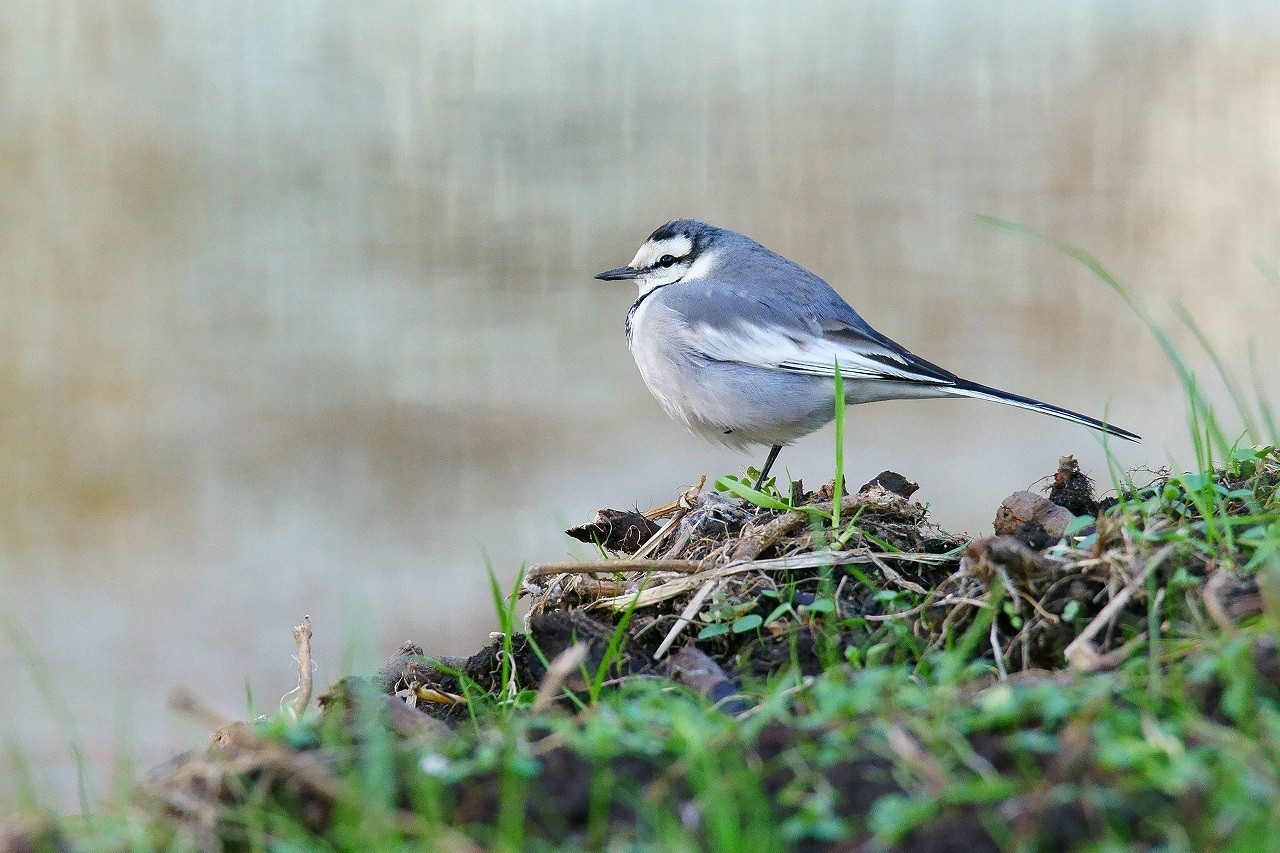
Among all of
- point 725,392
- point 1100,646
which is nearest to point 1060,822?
point 1100,646

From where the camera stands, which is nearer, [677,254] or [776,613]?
[776,613]

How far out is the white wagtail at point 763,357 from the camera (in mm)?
4898

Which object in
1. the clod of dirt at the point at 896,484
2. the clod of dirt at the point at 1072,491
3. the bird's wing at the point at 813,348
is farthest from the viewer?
the bird's wing at the point at 813,348

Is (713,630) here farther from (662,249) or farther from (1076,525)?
(662,249)

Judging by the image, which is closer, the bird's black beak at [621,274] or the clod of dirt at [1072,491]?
the clod of dirt at [1072,491]

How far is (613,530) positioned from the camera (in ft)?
13.8

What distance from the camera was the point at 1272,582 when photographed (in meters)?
2.16

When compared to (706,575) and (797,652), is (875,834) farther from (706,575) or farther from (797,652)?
(706,575)

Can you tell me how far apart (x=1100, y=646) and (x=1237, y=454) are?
4.31ft

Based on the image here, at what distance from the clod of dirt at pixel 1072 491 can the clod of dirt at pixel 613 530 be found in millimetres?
1333

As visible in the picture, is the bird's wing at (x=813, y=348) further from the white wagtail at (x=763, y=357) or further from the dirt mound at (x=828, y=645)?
the dirt mound at (x=828, y=645)

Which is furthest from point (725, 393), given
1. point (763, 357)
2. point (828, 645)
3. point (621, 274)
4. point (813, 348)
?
point (828, 645)

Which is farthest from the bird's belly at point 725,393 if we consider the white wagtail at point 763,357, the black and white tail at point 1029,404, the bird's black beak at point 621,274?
the bird's black beak at point 621,274

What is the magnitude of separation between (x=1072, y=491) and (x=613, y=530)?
151cm
